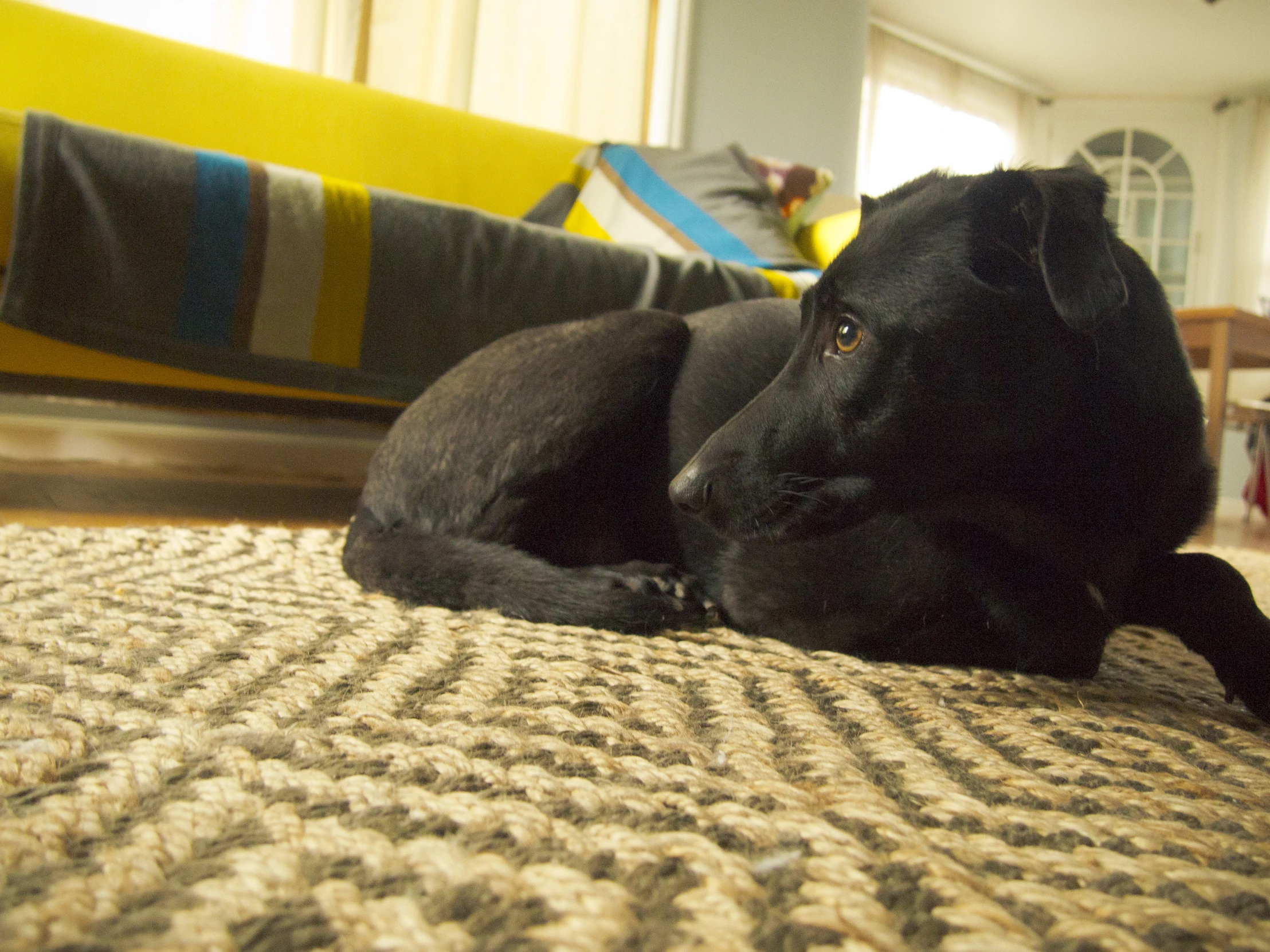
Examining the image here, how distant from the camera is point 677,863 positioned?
1.71 ft

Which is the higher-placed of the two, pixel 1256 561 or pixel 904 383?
pixel 904 383

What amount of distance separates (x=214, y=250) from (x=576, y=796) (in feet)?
5.47

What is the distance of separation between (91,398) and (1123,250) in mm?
2434

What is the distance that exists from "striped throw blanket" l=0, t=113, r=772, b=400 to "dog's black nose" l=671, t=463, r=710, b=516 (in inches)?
47.2

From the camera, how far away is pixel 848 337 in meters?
1.02

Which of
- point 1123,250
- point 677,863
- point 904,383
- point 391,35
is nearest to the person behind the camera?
point 677,863

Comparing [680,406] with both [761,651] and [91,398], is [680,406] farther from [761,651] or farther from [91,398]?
[91,398]

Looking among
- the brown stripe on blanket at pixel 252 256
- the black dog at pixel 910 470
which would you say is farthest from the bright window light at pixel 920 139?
the black dog at pixel 910 470

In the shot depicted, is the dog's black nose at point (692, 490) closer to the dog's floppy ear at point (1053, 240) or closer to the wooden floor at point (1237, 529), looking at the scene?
the dog's floppy ear at point (1053, 240)

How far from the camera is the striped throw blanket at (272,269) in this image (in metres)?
1.75

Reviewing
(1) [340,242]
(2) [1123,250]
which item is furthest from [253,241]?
(2) [1123,250]

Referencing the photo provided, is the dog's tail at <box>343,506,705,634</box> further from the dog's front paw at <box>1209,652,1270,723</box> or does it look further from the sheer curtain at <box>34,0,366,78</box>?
the sheer curtain at <box>34,0,366,78</box>

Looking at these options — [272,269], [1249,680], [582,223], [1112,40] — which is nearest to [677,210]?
[582,223]

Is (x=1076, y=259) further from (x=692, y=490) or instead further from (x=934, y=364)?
(x=692, y=490)
